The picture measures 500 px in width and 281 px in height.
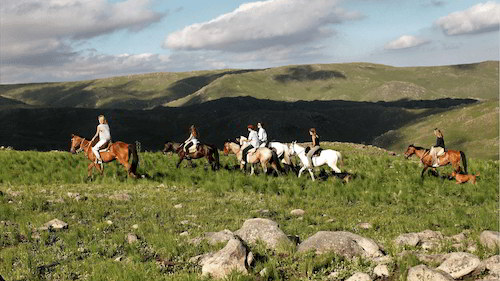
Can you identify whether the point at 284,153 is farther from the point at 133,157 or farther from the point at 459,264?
the point at 459,264

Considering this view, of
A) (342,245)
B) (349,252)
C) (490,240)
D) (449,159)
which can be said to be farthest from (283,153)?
(490,240)

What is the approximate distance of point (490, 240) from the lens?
927 centimetres

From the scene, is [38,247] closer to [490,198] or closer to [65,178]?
[65,178]

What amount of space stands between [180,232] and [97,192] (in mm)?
7999

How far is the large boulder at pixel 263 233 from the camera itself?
9977 millimetres

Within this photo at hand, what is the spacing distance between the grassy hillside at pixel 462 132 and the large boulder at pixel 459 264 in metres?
137

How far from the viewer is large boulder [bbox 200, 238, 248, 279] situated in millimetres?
8172

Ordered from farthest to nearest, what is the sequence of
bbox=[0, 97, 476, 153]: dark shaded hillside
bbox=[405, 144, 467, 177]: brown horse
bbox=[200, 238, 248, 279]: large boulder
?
1. bbox=[0, 97, 476, 153]: dark shaded hillside
2. bbox=[405, 144, 467, 177]: brown horse
3. bbox=[200, 238, 248, 279]: large boulder

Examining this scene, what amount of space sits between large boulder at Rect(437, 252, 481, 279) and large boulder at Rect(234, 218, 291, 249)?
3.42m

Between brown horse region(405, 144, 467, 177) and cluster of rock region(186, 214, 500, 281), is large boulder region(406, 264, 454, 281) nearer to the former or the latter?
cluster of rock region(186, 214, 500, 281)

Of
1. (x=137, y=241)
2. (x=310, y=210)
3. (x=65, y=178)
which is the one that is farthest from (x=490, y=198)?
(x=65, y=178)

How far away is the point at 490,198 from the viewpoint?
18.6 metres

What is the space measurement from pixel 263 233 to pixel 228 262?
2.20 meters

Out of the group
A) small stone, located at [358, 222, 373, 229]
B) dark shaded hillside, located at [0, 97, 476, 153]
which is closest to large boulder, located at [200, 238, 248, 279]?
small stone, located at [358, 222, 373, 229]
